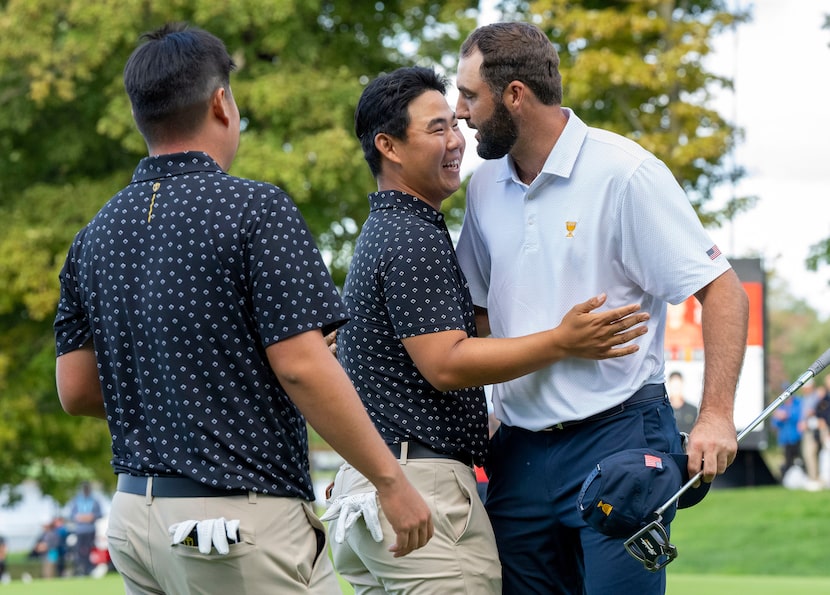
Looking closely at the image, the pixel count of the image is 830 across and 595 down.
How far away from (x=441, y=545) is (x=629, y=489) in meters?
0.58

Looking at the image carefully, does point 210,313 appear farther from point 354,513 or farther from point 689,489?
point 689,489

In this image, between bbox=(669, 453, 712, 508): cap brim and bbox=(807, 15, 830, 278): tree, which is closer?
bbox=(669, 453, 712, 508): cap brim

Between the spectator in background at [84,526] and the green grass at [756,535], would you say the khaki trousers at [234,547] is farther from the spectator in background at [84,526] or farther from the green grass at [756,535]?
the spectator in background at [84,526]

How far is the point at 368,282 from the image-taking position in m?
3.46

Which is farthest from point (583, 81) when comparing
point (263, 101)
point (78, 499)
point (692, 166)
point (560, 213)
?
point (560, 213)

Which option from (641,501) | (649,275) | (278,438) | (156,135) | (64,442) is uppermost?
(156,135)

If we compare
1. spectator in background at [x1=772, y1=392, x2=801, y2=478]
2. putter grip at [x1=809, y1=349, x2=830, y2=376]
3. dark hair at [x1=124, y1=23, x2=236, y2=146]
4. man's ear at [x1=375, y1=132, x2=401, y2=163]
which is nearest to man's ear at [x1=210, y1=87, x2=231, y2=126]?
dark hair at [x1=124, y1=23, x2=236, y2=146]

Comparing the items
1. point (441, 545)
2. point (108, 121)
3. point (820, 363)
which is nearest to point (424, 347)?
point (441, 545)

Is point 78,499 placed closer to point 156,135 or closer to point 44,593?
point 44,593

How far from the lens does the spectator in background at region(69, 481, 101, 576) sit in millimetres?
21328

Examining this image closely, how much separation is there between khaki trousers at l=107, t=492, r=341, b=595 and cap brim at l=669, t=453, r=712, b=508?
0.99 m

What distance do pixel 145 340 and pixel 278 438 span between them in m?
0.39

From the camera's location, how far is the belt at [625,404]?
11.5ft

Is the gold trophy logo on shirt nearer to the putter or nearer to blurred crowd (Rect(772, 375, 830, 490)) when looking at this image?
the putter
